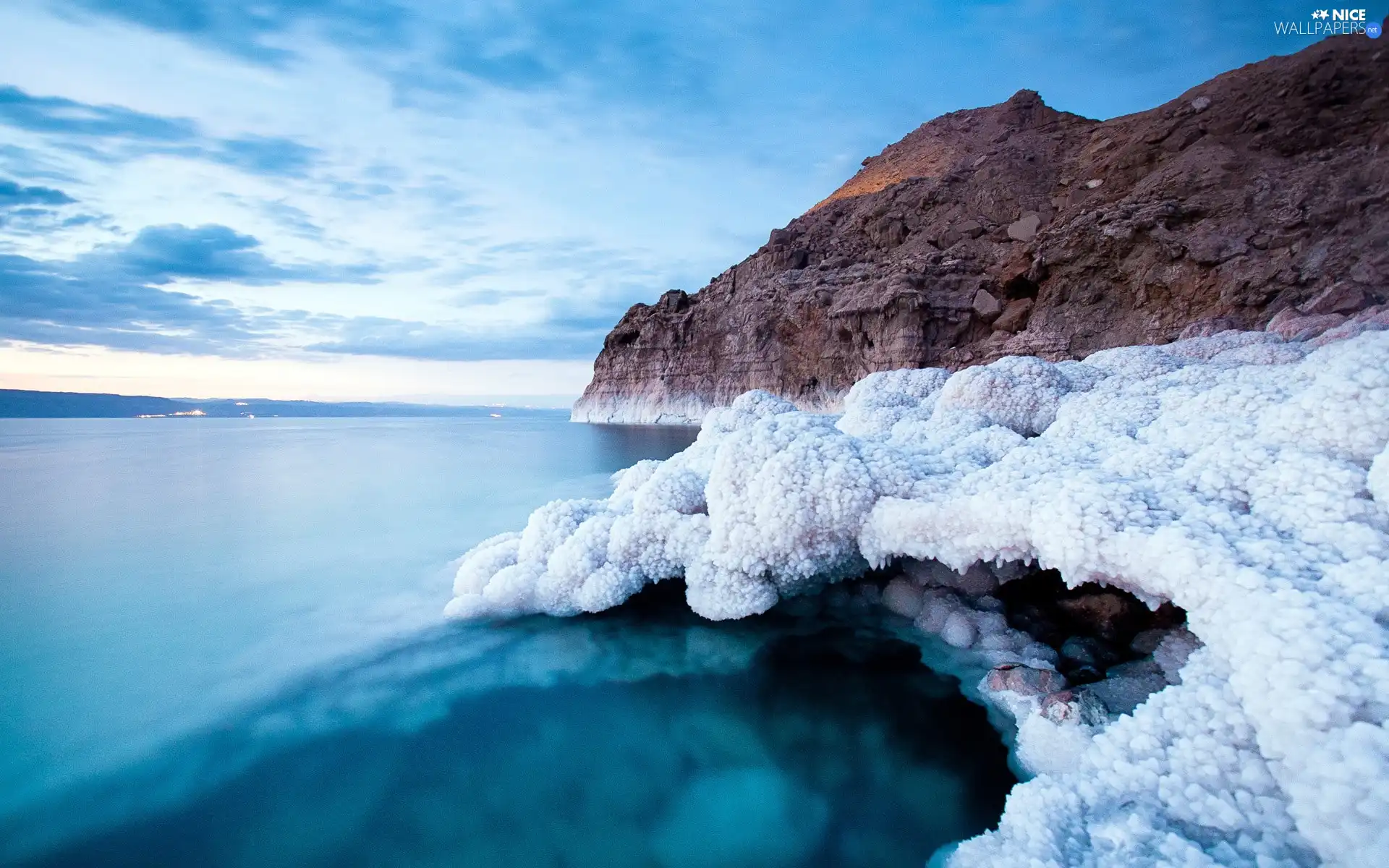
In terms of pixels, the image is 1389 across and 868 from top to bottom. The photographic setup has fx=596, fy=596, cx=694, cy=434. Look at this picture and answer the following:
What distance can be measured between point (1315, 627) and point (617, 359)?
157 feet

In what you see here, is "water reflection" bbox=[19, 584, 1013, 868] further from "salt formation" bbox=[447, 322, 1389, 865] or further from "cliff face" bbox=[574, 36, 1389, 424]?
"cliff face" bbox=[574, 36, 1389, 424]

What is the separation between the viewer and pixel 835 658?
12.5 feet

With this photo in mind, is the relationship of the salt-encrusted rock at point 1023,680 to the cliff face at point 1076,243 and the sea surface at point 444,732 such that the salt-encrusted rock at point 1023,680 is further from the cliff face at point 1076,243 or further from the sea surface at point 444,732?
the cliff face at point 1076,243

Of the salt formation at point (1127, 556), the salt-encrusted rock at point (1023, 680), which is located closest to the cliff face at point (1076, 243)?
the salt formation at point (1127, 556)

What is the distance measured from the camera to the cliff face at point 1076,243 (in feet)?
53.2

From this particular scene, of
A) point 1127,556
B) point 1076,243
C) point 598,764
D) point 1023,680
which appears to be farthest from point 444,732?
point 1076,243

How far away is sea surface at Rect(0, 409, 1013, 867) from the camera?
2.60m

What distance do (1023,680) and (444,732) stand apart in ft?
10.3

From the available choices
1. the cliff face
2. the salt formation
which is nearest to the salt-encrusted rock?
the salt formation

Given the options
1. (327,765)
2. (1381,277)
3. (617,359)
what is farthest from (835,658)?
(617,359)

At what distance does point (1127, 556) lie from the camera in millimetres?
2459

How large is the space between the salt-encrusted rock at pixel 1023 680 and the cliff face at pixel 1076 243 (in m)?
8.08

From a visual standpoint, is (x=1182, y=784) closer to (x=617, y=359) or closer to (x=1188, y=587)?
(x=1188, y=587)

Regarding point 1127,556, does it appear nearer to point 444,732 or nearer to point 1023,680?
point 1023,680
